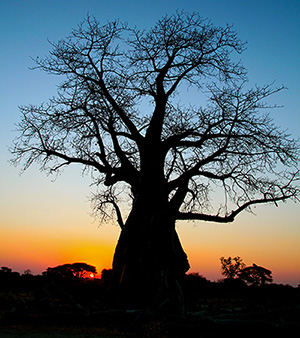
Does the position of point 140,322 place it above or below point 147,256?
below

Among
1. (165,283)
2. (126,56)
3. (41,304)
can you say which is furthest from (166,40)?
(41,304)

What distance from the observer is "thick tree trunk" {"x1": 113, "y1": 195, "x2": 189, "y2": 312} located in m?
6.71

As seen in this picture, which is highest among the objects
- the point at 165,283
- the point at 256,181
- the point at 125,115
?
the point at 125,115

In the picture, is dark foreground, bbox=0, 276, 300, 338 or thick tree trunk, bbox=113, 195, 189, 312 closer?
dark foreground, bbox=0, 276, 300, 338

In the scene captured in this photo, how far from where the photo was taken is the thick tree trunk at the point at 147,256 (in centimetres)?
671

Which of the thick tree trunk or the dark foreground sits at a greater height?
the thick tree trunk

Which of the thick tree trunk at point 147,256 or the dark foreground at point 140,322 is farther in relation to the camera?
the thick tree trunk at point 147,256

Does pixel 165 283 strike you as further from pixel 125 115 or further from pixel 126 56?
pixel 126 56

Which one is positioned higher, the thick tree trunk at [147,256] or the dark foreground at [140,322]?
the thick tree trunk at [147,256]

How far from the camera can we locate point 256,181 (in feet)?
25.2

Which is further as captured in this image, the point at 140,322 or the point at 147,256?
the point at 147,256

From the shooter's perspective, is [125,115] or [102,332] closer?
[102,332]

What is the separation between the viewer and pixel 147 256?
6984 millimetres

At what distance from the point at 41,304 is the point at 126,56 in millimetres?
5792
